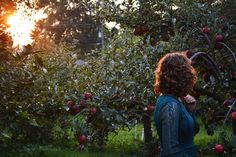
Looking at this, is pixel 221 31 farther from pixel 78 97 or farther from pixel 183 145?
pixel 183 145

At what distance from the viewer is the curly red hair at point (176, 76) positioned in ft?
10.3

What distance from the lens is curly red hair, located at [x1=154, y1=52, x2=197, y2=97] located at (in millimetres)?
3145

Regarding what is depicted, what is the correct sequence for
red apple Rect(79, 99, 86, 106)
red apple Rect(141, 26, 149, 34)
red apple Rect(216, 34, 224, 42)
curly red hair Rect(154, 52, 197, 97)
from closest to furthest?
curly red hair Rect(154, 52, 197, 97) → red apple Rect(216, 34, 224, 42) → red apple Rect(79, 99, 86, 106) → red apple Rect(141, 26, 149, 34)

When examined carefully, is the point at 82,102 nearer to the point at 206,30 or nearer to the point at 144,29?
the point at 144,29

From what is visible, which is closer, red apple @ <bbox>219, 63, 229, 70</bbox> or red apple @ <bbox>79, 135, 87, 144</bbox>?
red apple @ <bbox>219, 63, 229, 70</bbox>

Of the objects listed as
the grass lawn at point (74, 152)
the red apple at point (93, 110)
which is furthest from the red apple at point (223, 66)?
the grass lawn at point (74, 152)

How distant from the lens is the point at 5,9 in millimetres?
6660

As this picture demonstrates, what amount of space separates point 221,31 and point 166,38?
0.91 metres

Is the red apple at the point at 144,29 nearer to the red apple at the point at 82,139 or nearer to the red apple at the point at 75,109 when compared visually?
the red apple at the point at 75,109

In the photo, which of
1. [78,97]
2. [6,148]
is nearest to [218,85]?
[78,97]

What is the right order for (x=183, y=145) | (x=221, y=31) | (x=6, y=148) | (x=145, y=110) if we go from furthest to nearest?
(x=6, y=148) → (x=145, y=110) → (x=221, y=31) → (x=183, y=145)

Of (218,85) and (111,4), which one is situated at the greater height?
(111,4)

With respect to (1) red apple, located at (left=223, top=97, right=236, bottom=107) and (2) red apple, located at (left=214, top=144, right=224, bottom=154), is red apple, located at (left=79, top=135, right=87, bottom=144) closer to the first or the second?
(1) red apple, located at (left=223, top=97, right=236, bottom=107)

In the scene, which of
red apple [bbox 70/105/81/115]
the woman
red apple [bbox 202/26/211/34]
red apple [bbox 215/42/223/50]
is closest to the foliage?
red apple [bbox 70/105/81/115]
